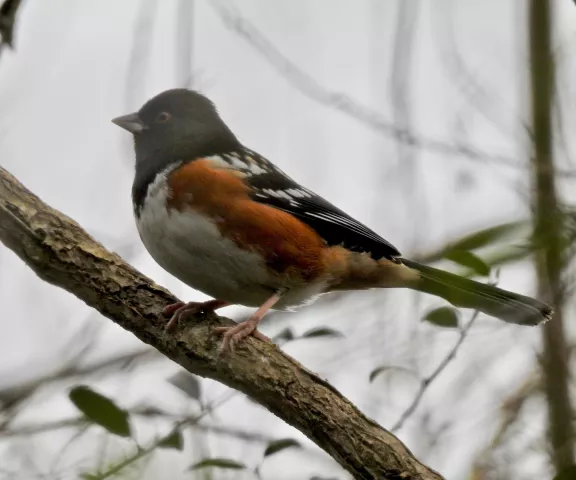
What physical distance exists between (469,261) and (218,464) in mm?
1061

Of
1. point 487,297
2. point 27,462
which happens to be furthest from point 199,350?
point 487,297

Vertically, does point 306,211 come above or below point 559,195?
below

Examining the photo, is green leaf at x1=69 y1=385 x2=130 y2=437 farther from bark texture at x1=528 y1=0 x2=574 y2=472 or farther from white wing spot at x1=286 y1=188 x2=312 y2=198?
white wing spot at x1=286 y1=188 x2=312 y2=198

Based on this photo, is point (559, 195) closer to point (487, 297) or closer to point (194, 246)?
point (487, 297)

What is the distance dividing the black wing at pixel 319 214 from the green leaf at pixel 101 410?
127 cm

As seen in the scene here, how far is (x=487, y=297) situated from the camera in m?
3.04

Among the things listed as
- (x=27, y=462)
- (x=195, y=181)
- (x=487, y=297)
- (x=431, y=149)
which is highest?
(x=431, y=149)

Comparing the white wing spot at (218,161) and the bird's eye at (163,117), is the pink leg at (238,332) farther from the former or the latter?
the bird's eye at (163,117)

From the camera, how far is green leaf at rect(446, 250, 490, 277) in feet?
5.74

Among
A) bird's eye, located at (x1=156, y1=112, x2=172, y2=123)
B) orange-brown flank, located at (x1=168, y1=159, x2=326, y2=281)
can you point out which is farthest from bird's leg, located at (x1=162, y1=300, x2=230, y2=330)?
bird's eye, located at (x1=156, y1=112, x2=172, y2=123)

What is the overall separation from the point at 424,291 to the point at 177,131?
139cm

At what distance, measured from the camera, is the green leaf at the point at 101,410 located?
238 cm

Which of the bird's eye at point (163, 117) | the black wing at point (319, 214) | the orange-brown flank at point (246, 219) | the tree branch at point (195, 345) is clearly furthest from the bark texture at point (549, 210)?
the bird's eye at point (163, 117)

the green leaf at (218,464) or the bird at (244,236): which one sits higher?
the bird at (244,236)
